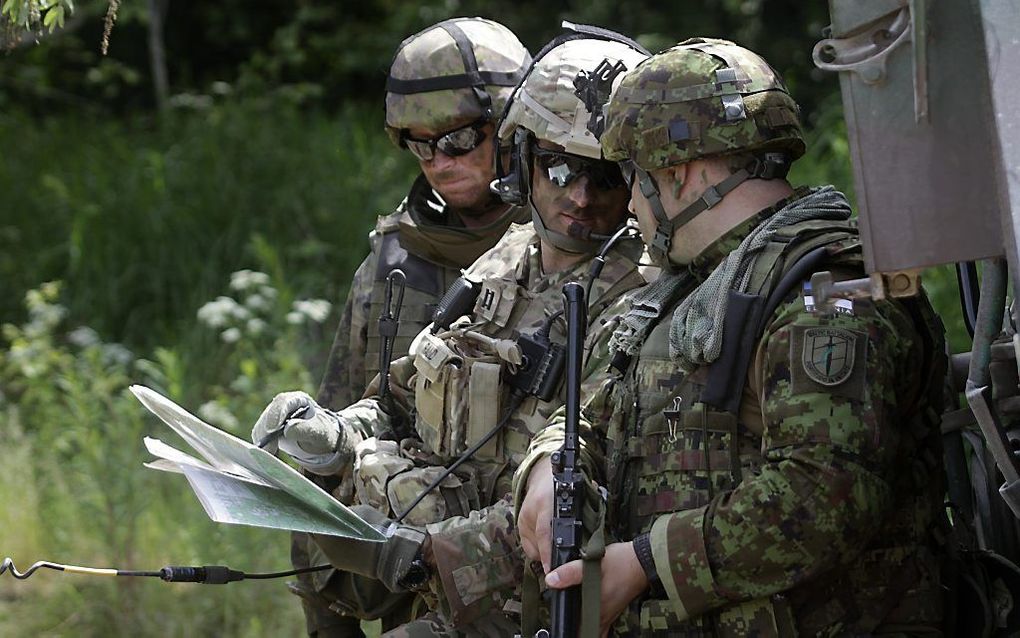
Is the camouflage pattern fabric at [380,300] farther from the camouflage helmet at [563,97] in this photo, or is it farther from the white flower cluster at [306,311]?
the white flower cluster at [306,311]

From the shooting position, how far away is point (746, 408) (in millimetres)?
2740

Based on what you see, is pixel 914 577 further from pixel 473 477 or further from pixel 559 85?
pixel 559 85

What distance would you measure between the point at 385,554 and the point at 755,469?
100 cm

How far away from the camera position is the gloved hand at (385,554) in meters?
3.33

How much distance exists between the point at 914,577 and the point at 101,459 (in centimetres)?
441

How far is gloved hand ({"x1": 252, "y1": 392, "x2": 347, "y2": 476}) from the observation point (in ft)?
12.6

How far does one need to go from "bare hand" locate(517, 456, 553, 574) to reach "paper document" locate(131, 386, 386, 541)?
0.38 m

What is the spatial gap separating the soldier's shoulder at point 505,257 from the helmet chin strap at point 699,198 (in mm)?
837

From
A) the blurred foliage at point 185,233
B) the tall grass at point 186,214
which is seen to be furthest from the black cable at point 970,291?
the tall grass at point 186,214

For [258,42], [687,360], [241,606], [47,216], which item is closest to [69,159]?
[47,216]

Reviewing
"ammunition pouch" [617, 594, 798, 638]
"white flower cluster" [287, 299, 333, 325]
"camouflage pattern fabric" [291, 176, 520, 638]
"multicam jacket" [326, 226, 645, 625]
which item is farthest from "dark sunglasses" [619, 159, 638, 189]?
"white flower cluster" [287, 299, 333, 325]

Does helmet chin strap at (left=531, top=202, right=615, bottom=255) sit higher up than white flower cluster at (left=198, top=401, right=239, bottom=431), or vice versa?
helmet chin strap at (left=531, top=202, right=615, bottom=255)

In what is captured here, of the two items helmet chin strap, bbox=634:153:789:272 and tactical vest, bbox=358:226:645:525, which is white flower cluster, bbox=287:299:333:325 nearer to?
tactical vest, bbox=358:226:645:525

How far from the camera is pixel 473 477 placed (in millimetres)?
3660
